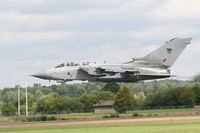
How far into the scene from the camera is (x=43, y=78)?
7488cm

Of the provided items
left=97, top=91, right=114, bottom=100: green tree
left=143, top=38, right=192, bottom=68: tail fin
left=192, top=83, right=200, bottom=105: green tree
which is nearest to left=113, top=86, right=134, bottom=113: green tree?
left=192, top=83, right=200, bottom=105: green tree

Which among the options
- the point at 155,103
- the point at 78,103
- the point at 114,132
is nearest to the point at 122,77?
the point at 114,132

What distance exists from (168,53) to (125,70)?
6.89 meters

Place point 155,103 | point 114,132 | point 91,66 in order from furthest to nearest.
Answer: point 155,103 < point 91,66 < point 114,132

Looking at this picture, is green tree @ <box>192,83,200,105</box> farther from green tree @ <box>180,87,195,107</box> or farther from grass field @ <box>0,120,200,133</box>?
grass field @ <box>0,120,200,133</box>

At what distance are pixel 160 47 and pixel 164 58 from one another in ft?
6.40

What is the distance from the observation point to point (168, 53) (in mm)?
78812

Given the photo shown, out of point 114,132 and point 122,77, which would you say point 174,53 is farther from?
point 114,132

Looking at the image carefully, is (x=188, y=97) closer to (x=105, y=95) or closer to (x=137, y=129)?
(x=105, y=95)

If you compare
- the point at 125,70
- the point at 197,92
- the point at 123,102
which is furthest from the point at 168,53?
the point at 197,92

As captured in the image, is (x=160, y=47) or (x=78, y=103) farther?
(x=78, y=103)

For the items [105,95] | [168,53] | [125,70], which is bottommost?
[125,70]

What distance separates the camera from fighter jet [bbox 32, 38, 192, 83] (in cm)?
7344

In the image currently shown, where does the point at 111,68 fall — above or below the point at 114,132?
above
